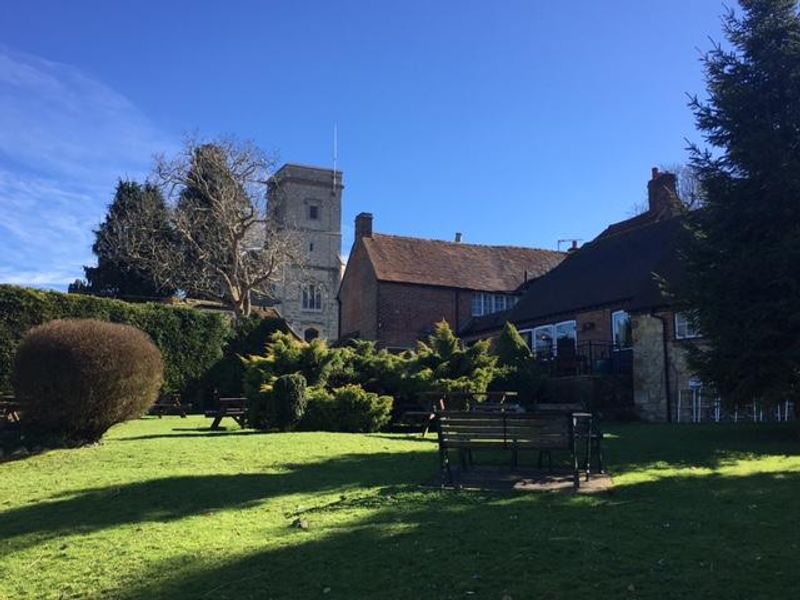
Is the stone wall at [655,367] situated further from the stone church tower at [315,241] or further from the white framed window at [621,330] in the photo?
the stone church tower at [315,241]

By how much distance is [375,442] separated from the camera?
47.2 ft

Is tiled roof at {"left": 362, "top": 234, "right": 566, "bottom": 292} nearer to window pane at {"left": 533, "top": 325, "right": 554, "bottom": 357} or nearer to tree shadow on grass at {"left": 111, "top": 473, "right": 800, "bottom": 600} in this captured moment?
window pane at {"left": 533, "top": 325, "right": 554, "bottom": 357}

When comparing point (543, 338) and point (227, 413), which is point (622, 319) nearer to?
point (543, 338)

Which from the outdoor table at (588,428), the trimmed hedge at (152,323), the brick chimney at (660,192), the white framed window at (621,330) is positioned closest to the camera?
the outdoor table at (588,428)

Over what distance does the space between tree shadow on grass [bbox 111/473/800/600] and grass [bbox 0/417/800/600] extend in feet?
0.07

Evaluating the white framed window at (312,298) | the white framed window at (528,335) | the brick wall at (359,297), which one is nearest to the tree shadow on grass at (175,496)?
the white framed window at (528,335)

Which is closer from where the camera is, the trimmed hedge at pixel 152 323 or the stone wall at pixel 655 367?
the stone wall at pixel 655 367

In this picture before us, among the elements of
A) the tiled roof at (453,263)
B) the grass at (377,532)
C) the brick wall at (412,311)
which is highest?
the tiled roof at (453,263)

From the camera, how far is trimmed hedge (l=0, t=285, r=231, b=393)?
24484 mm

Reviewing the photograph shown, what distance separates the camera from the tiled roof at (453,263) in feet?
136

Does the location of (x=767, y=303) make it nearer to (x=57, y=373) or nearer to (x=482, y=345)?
(x=482, y=345)

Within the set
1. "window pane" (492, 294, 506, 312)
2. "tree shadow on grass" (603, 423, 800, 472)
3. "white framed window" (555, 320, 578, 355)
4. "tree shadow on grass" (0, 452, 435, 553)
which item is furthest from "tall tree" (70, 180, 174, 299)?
"tree shadow on grass" (0, 452, 435, 553)

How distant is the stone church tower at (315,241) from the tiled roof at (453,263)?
94.0 feet

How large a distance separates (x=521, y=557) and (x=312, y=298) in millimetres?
68303
